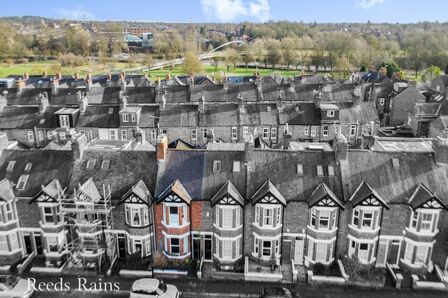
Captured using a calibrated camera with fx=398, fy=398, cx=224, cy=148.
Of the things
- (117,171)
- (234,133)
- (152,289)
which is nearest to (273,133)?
(234,133)

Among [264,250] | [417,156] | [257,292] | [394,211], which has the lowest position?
[257,292]

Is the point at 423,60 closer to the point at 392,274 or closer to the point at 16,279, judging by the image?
the point at 392,274

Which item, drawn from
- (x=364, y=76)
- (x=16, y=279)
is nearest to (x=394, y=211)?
(x=16, y=279)

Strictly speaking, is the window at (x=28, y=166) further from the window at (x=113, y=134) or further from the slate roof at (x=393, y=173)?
the slate roof at (x=393, y=173)

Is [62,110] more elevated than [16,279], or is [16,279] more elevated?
[62,110]

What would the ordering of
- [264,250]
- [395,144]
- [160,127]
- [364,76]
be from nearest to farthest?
[264,250] → [395,144] → [160,127] → [364,76]

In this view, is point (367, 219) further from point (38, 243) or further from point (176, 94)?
point (176, 94)

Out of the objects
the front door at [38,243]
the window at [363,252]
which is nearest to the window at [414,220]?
the window at [363,252]
